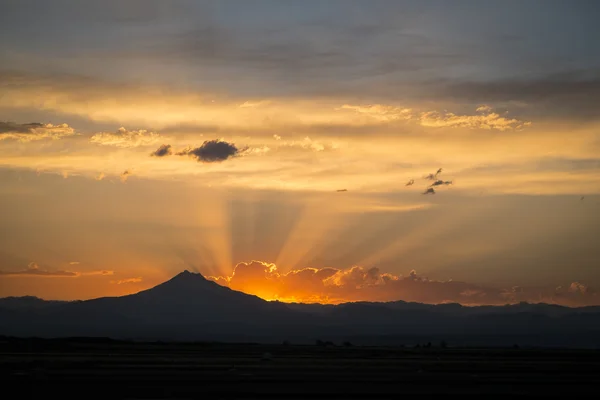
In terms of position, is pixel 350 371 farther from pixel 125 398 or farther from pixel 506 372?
pixel 125 398

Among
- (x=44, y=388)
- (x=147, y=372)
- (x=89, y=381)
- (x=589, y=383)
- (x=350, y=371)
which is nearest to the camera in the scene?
(x=44, y=388)

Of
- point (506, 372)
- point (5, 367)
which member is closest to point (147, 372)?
point (5, 367)

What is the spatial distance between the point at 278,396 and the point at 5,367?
32.2m

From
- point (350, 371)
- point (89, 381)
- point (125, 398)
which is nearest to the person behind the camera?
point (125, 398)

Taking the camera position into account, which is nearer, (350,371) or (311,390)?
(311,390)

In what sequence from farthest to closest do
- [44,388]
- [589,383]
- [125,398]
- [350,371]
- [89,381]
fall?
[350,371], [589,383], [89,381], [44,388], [125,398]

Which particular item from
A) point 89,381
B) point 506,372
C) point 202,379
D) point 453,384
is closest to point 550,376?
point 506,372

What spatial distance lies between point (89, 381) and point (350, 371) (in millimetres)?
24453

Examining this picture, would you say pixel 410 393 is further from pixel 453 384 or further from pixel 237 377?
pixel 237 377

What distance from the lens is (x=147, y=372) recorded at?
64438 millimetres

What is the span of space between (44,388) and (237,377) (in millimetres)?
16360

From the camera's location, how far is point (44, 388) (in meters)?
48.0

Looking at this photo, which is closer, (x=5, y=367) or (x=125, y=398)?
(x=125, y=398)

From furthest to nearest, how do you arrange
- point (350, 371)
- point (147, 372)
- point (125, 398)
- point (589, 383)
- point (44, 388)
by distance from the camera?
point (350, 371), point (147, 372), point (589, 383), point (44, 388), point (125, 398)
